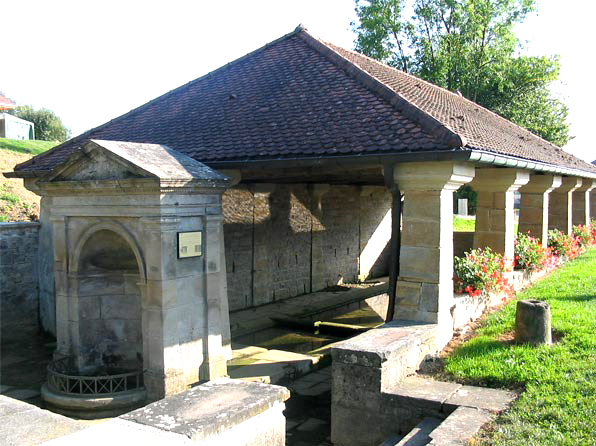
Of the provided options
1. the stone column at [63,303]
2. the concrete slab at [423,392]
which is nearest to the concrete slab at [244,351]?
the stone column at [63,303]

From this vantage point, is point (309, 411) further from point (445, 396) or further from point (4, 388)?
point (4, 388)

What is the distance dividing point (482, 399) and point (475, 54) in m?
25.9

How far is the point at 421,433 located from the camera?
4.74m

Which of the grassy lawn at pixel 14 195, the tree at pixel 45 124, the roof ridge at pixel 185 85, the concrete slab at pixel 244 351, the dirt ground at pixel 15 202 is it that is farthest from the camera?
the tree at pixel 45 124

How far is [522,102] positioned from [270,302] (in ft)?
66.7

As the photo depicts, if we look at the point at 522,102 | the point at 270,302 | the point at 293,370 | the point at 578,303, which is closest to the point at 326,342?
the point at 293,370

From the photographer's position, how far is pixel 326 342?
9.80 meters

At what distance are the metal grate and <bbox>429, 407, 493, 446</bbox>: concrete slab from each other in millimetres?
3699

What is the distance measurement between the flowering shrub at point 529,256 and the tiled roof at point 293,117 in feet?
5.84

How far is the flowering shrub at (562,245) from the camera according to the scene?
12.6 metres

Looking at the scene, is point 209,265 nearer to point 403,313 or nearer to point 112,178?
Answer: point 112,178

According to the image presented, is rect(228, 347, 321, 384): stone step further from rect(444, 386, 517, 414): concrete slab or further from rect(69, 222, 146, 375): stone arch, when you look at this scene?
rect(444, 386, 517, 414): concrete slab

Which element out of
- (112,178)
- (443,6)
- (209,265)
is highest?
(443,6)

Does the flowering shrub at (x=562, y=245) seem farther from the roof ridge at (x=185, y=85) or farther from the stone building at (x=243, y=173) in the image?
the roof ridge at (x=185, y=85)
